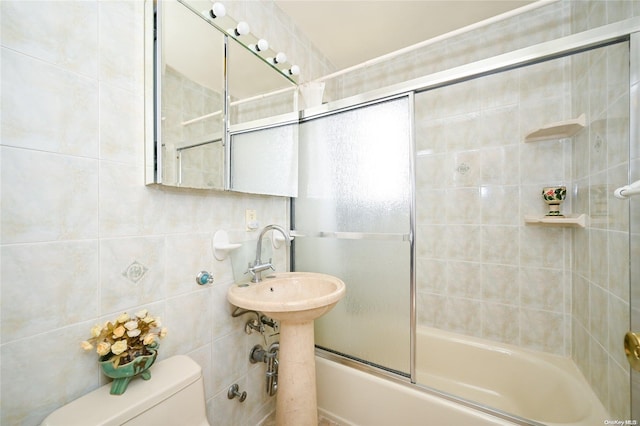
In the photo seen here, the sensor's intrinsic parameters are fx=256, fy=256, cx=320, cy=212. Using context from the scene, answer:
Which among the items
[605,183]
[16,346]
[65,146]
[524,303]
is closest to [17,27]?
[65,146]

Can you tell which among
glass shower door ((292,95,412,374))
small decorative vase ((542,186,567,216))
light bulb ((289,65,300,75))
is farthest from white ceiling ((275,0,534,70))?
small decorative vase ((542,186,567,216))

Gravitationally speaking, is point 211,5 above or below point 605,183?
above

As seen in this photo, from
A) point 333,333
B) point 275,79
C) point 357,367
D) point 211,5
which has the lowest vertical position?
point 357,367

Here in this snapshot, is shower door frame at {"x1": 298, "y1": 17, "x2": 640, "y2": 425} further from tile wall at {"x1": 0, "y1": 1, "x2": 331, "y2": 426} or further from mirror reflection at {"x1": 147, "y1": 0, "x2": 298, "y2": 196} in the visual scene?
tile wall at {"x1": 0, "y1": 1, "x2": 331, "y2": 426}

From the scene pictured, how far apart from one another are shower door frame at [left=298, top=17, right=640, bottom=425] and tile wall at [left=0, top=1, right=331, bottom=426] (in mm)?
947

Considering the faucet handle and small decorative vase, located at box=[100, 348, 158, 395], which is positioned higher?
the faucet handle

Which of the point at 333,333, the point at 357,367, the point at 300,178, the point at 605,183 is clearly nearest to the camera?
the point at 605,183

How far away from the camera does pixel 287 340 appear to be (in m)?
1.20

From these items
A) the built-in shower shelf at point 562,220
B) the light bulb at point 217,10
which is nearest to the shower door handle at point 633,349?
the built-in shower shelf at point 562,220

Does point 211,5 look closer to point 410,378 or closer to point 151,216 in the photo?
point 151,216

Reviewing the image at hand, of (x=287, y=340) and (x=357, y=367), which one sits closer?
(x=287, y=340)

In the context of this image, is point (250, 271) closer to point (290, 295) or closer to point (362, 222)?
point (290, 295)

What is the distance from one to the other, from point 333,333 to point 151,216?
3.83ft

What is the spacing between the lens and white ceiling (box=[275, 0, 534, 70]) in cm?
164
